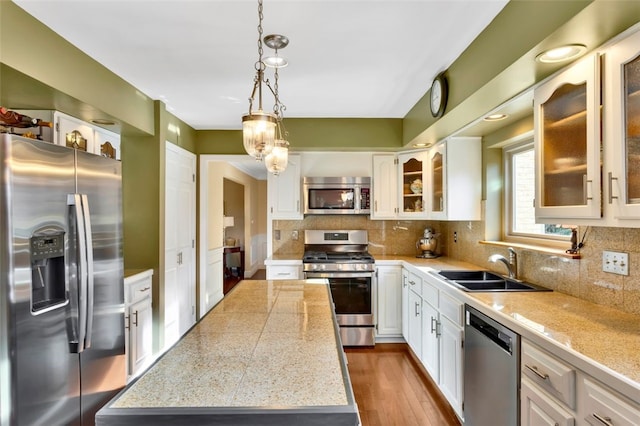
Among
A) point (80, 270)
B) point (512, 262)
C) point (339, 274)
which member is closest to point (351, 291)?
point (339, 274)

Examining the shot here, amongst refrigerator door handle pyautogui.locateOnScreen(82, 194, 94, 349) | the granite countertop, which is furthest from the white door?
the granite countertop

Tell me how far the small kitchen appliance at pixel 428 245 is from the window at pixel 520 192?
99cm

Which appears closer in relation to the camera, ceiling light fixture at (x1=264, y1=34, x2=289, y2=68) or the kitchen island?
the kitchen island

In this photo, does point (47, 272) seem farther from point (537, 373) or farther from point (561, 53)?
point (561, 53)

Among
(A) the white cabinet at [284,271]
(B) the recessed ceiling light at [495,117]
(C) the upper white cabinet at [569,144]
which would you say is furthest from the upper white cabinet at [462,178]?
(A) the white cabinet at [284,271]

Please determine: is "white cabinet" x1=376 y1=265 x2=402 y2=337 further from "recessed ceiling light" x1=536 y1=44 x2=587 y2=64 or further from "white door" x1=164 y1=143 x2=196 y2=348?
"recessed ceiling light" x1=536 y1=44 x2=587 y2=64

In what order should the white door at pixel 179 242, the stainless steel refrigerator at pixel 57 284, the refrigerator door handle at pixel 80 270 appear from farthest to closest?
the white door at pixel 179 242, the refrigerator door handle at pixel 80 270, the stainless steel refrigerator at pixel 57 284

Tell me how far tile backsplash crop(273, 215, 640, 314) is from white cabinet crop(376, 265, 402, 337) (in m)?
0.55

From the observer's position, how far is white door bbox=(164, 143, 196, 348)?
3557 millimetres

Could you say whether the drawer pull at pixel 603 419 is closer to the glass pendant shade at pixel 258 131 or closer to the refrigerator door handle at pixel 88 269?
the glass pendant shade at pixel 258 131

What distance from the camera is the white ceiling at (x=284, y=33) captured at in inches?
70.3

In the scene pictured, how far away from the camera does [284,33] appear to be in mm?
2033

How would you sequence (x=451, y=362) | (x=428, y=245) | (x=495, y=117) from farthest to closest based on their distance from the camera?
(x=428, y=245) → (x=495, y=117) → (x=451, y=362)

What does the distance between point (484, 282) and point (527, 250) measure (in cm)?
37
